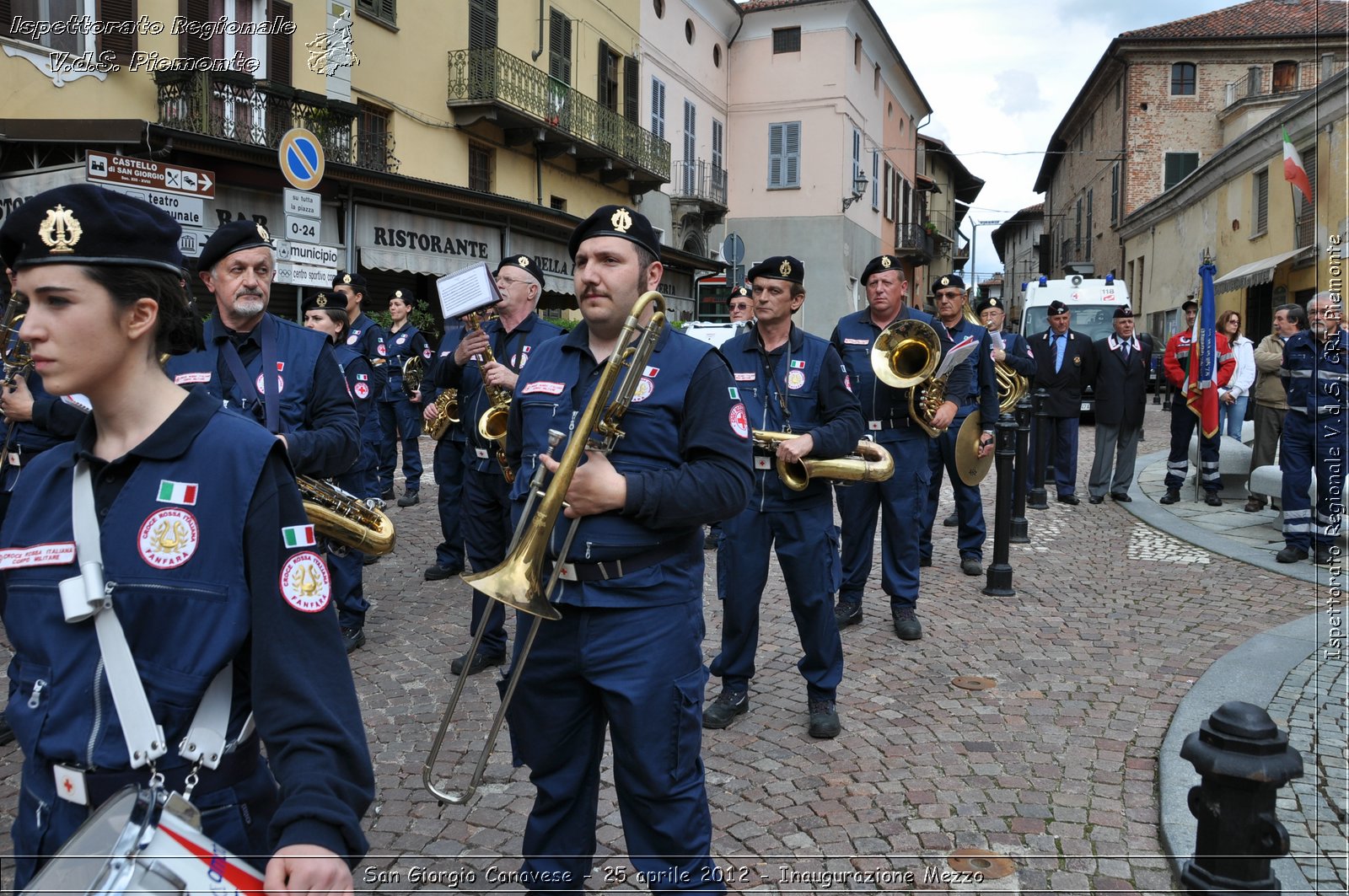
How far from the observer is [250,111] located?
14664 mm

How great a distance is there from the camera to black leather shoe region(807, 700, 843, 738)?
468 cm

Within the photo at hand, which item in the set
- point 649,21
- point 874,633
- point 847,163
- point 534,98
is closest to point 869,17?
point 847,163

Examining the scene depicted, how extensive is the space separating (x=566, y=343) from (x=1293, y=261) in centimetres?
2383

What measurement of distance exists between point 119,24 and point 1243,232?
84.8ft

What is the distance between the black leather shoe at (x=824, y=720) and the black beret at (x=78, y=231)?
12.3ft

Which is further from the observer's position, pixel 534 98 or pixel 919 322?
pixel 534 98

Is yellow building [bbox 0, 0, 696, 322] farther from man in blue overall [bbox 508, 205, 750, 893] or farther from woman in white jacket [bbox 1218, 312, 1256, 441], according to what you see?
woman in white jacket [bbox 1218, 312, 1256, 441]

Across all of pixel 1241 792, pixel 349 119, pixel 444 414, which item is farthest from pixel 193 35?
pixel 1241 792

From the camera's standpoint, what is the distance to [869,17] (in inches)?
1407

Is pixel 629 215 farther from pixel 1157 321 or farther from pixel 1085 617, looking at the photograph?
pixel 1157 321

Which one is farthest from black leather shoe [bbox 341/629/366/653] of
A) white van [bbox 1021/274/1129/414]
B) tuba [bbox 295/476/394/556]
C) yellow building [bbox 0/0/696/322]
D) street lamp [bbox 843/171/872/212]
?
street lamp [bbox 843/171/872/212]

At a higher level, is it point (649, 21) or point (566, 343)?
point (649, 21)

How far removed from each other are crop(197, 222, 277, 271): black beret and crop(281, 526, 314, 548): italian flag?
282 centimetres

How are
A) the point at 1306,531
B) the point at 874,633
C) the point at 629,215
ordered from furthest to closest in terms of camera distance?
the point at 1306,531 < the point at 874,633 < the point at 629,215
